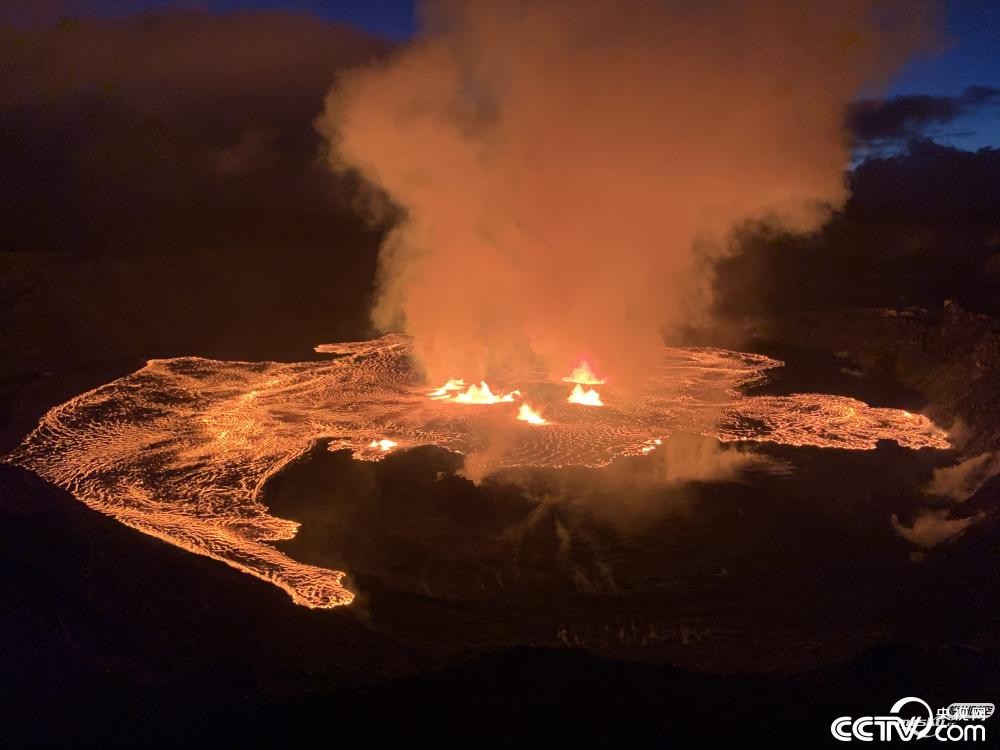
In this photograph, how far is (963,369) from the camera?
74.7 feet

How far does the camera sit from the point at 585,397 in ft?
73.6

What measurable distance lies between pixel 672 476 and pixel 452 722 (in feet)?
28.0

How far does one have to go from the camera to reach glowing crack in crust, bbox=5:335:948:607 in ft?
47.6

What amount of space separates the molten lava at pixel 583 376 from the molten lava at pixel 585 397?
1576 mm

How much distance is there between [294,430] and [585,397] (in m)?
8.00

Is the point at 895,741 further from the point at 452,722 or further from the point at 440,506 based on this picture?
the point at 440,506

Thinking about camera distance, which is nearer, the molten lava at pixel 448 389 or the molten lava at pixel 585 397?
the molten lava at pixel 585 397

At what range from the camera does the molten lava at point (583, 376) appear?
964 inches

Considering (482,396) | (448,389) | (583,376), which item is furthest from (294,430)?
(583,376)

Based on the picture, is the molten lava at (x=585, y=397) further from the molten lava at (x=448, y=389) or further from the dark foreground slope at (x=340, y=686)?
the dark foreground slope at (x=340, y=686)

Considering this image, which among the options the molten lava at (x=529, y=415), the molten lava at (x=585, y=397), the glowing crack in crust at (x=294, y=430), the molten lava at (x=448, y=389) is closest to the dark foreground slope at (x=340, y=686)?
the glowing crack in crust at (x=294, y=430)

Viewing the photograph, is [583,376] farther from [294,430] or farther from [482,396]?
[294,430]

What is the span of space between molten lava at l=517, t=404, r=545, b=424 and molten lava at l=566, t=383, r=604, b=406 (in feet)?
5.18

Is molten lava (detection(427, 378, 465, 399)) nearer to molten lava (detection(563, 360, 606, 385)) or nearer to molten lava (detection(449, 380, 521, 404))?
molten lava (detection(449, 380, 521, 404))
